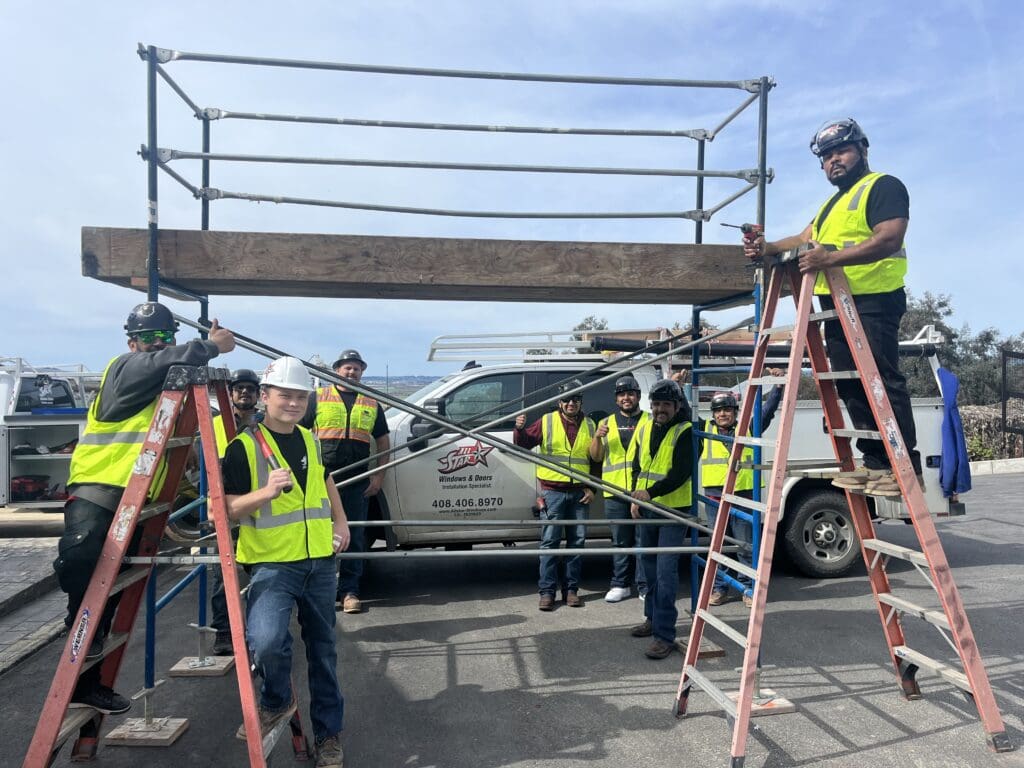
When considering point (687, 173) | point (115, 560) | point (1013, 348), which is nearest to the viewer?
point (115, 560)

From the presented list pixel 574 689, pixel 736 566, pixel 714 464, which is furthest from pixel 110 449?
pixel 714 464

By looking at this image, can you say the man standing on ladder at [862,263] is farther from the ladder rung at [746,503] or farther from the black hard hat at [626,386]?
the black hard hat at [626,386]

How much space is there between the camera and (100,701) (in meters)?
3.31

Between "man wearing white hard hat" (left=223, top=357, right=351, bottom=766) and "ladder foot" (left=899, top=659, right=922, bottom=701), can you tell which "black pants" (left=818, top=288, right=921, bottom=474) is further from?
"man wearing white hard hat" (left=223, top=357, right=351, bottom=766)

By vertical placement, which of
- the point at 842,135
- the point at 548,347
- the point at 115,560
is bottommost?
the point at 115,560

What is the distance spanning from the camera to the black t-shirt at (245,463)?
3141 mm

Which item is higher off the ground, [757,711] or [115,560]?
[115,560]

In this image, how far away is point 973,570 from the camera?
714 centimetres

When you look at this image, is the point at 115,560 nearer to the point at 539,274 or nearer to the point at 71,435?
the point at 539,274

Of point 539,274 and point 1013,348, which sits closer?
point 539,274

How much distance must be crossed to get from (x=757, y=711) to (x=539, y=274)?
2.64 meters

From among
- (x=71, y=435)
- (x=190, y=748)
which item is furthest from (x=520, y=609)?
(x=71, y=435)

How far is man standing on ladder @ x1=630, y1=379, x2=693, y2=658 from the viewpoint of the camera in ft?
15.5

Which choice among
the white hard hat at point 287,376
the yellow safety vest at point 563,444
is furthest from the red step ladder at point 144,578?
the yellow safety vest at point 563,444
